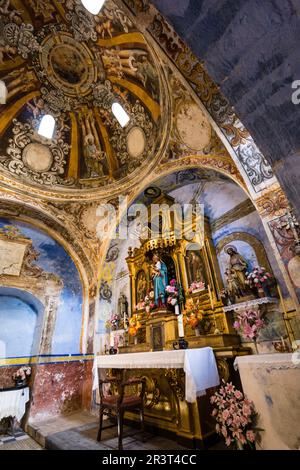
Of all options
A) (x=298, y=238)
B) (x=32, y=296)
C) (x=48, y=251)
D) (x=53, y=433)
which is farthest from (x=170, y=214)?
(x=53, y=433)

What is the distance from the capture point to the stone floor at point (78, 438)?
4242 mm

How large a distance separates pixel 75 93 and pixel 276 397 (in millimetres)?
10450

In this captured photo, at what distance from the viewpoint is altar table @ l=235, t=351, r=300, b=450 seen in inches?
97.6

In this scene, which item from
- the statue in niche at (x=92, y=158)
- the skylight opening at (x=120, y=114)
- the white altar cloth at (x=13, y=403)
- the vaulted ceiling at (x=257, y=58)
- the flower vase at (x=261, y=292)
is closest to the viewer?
the vaulted ceiling at (x=257, y=58)

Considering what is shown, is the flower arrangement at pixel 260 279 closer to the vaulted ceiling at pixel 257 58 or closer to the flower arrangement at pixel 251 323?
the flower arrangement at pixel 251 323

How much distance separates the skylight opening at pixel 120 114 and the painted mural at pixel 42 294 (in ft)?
17.9

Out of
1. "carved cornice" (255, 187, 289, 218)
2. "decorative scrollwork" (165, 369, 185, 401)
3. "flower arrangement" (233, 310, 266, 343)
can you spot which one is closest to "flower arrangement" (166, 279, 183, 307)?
"flower arrangement" (233, 310, 266, 343)

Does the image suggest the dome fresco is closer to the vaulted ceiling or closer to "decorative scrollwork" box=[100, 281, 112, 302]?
"decorative scrollwork" box=[100, 281, 112, 302]

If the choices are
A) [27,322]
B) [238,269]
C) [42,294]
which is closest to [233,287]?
[238,269]

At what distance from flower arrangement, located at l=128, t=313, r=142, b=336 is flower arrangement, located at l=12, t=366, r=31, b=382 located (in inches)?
145

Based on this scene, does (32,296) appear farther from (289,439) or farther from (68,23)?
(68,23)

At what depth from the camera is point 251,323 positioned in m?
4.96

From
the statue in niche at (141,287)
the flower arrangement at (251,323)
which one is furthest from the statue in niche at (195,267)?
the statue in niche at (141,287)

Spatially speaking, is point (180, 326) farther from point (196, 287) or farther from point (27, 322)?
point (27, 322)
